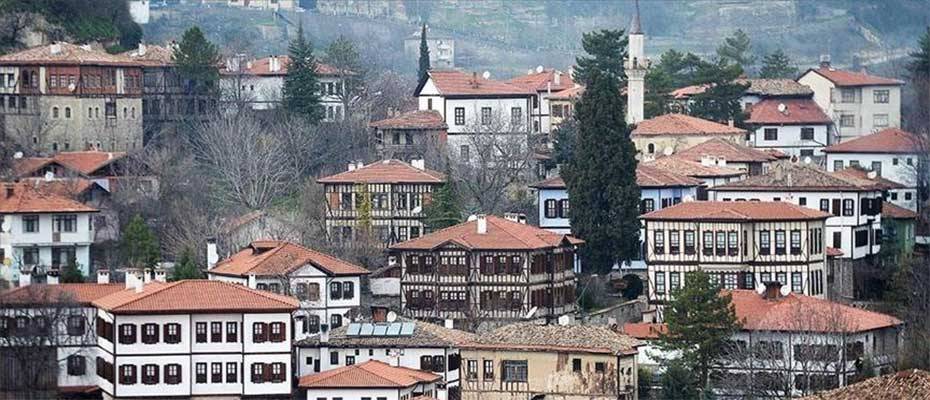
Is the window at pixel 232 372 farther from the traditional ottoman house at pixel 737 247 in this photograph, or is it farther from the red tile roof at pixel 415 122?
the red tile roof at pixel 415 122

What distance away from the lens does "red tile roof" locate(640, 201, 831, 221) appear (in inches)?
3349

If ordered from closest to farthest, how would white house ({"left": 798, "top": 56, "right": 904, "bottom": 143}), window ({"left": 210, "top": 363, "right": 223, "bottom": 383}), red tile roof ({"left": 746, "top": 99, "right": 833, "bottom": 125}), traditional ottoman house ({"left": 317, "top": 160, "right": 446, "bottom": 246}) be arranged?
window ({"left": 210, "top": 363, "right": 223, "bottom": 383}) < traditional ottoman house ({"left": 317, "top": 160, "right": 446, "bottom": 246}) < red tile roof ({"left": 746, "top": 99, "right": 833, "bottom": 125}) < white house ({"left": 798, "top": 56, "right": 904, "bottom": 143})

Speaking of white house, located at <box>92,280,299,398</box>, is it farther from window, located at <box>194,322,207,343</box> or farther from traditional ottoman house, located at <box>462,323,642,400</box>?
traditional ottoman house, located at <box>462,323,642,400</box>

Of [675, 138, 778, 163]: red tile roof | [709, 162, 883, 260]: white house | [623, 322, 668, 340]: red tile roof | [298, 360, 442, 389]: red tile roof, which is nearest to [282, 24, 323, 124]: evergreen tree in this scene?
[675, 138, 778, 163]: red tile roof

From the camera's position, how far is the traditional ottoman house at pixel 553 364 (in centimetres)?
7612

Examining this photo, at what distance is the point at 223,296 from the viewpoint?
77.1 metres

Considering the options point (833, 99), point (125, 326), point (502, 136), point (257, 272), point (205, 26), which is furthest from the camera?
point (205, 26)

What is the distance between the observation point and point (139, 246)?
85.6 meters

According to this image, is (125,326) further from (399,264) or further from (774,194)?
(774,194)

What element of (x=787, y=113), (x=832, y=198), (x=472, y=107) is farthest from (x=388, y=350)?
(x=787, y=113)

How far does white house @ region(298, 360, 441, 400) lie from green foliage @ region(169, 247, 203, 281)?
7.49 meters

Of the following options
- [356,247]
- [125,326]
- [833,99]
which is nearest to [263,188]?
[356,247]

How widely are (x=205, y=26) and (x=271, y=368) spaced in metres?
85.2

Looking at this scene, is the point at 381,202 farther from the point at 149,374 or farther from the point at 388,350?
the point at 149,374
